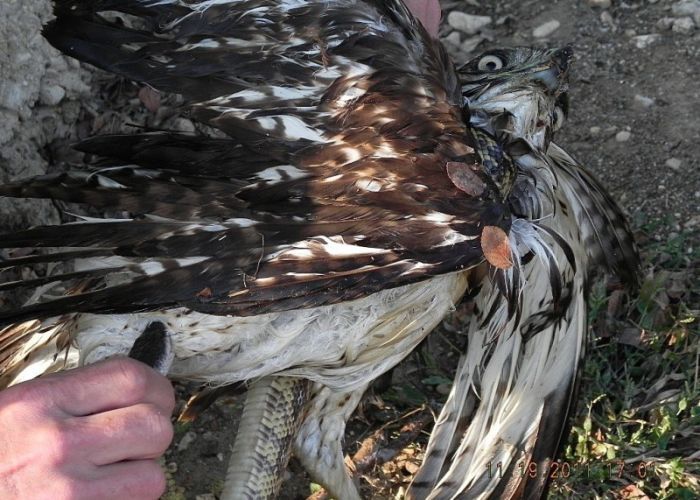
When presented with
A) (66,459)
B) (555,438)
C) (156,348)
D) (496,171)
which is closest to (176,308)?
(156,348)

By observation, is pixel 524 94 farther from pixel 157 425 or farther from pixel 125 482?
pixel 125 482

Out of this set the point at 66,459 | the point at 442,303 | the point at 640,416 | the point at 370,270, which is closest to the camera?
the point at 66,459

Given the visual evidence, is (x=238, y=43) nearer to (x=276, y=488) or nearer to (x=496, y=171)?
(x=496, y=171)

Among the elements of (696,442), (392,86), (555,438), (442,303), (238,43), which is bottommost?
(696,442)

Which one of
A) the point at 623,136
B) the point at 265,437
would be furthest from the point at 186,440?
the point at 623,136

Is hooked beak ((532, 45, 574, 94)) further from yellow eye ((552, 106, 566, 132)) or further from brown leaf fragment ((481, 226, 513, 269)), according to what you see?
brown leaf fragment ((481, 226, 513, 269))

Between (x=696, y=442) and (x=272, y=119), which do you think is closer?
(x=272, y=119)
